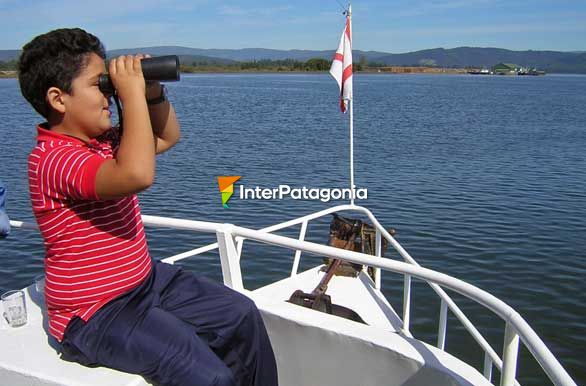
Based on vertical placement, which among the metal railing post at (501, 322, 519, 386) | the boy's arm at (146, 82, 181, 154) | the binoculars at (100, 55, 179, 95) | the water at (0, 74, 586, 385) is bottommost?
the water at (0, 74, 586, 385)

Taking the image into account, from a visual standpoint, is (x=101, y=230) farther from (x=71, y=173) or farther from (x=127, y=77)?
(x=127, y=77)

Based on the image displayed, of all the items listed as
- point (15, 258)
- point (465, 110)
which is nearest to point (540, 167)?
point (15, 258)

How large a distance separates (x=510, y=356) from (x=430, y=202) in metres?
12.8

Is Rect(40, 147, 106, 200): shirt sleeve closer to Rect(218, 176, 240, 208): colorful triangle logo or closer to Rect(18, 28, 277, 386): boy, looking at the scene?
Rect(18, 28, 277, 386): boy

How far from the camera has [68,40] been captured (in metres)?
2.08

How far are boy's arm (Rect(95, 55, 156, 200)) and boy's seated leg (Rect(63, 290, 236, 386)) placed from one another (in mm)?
541

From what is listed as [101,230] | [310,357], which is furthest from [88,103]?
[310,357]

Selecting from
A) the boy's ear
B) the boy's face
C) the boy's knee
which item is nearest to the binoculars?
the boy's face

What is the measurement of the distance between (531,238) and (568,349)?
177 inches

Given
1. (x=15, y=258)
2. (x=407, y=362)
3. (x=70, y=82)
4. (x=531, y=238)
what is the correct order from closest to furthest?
1. (x=70, y=82)
2. (x=407, y=362)
3. (x=15, y=258)
4. (x=531, y=238)

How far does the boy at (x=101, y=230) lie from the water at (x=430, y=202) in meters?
6.07

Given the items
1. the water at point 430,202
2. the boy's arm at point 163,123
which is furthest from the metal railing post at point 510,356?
the water at point 430,202

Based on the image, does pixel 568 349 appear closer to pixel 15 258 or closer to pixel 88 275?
pixel 88 275

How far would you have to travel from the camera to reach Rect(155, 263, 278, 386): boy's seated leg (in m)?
2.39
